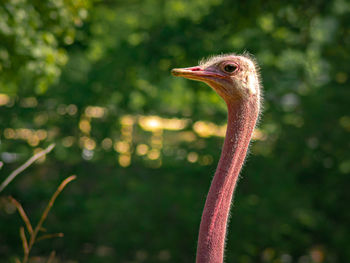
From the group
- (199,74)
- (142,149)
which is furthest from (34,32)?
(142,149)

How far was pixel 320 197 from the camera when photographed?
22.0ft

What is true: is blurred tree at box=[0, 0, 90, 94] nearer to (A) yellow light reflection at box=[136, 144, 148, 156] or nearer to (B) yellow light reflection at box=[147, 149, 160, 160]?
(B) yellow light reflection at box=[147, 149, 160, 160]

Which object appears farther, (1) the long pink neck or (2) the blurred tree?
(2) the blurred tree

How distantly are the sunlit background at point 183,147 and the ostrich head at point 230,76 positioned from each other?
3929 millimetres

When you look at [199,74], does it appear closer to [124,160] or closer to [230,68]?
[230,68]

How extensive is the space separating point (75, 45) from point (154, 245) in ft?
10.9

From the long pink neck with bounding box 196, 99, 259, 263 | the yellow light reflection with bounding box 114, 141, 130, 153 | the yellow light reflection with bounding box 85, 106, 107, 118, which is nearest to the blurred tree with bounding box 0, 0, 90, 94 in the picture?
the long pink neck with bounding box 196, 99, 259, 263

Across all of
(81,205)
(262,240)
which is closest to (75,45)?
(81,205)

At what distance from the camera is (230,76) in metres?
2.10

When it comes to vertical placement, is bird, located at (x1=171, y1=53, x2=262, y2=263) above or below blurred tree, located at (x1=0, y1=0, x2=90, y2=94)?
below

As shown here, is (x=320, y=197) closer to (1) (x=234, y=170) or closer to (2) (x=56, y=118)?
(2) (x=56, y=118)

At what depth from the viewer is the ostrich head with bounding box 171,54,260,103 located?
210cm

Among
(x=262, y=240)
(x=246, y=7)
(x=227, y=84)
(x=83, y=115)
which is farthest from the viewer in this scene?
(x=83, y=115)

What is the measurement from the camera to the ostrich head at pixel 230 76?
2.10m
